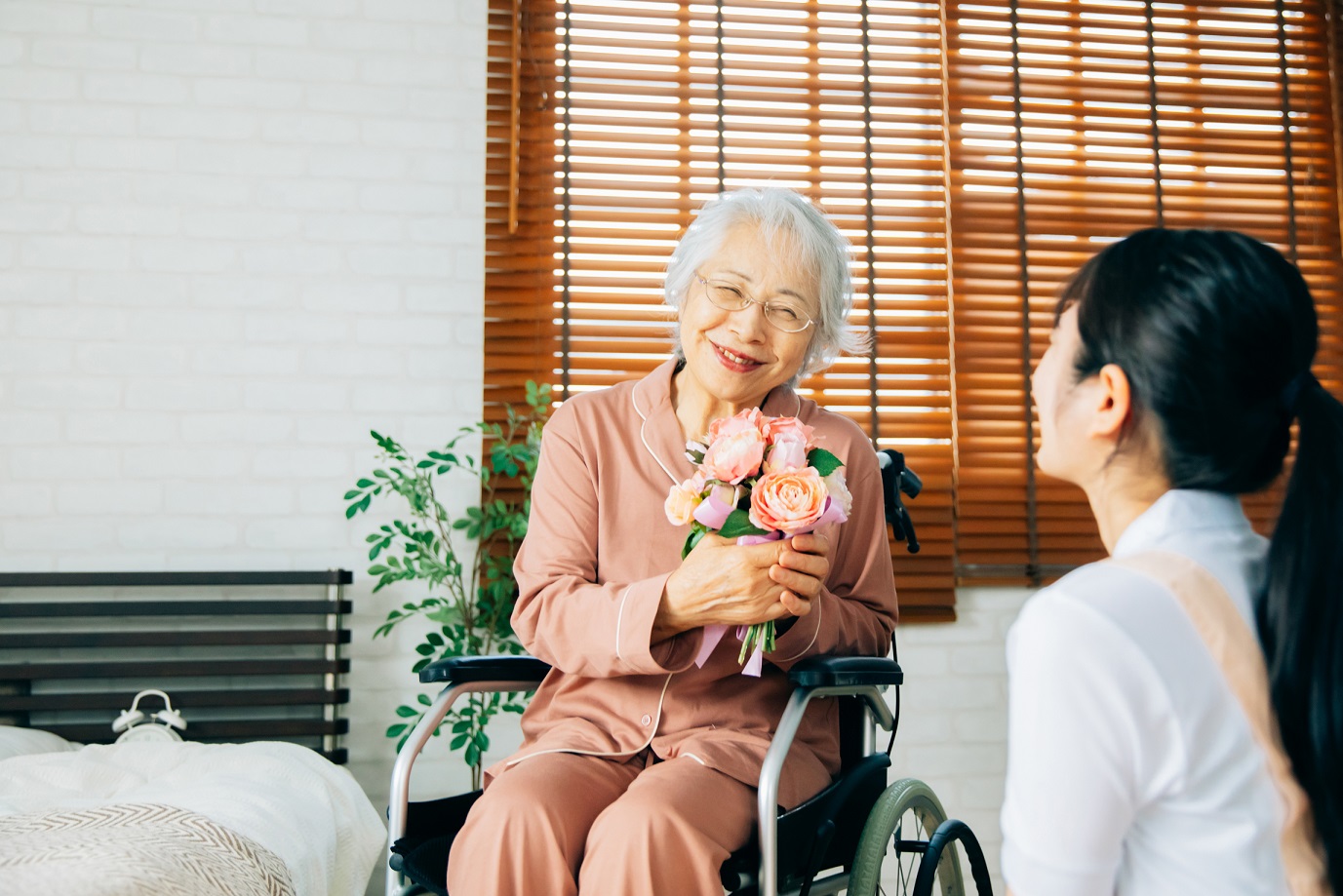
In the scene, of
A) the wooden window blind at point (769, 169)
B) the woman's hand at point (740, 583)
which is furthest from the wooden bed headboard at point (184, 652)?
the woman's hand at point (740, 583)

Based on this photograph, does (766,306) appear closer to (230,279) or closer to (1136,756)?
(1136,756)

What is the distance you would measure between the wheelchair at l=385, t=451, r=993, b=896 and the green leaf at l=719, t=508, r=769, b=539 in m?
0.22

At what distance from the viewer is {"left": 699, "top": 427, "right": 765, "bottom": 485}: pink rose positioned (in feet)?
4.45

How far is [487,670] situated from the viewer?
163 centimetres

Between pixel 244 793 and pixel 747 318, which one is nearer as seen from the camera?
pixel 747 318

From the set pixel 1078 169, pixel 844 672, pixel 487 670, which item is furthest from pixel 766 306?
pixel 1078 169

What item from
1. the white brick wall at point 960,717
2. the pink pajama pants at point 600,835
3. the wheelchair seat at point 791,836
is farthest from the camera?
the white brick wall at point 960,717

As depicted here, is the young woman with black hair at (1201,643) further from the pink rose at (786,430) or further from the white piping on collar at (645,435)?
the white piping on collar at (645,435)

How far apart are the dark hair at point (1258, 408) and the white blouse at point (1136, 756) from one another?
0.10 ft

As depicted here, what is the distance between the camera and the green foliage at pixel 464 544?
254 centimetres

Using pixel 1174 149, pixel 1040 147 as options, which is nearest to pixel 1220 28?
pixel 1174 149

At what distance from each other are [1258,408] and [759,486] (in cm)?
70

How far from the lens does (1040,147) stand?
9.93 ft

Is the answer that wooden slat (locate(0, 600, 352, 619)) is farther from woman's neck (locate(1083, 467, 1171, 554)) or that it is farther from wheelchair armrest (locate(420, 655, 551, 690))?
woman's neck (locate(1083, 467, 1171, 554))
